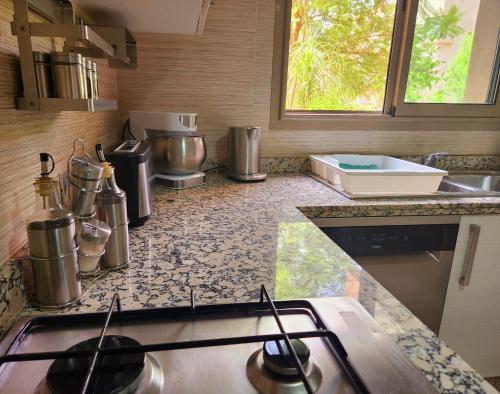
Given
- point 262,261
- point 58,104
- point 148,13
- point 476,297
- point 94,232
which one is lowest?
point 476,297

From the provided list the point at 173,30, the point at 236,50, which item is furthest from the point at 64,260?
the point at 236,50

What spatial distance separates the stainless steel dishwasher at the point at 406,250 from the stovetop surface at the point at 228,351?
69cm

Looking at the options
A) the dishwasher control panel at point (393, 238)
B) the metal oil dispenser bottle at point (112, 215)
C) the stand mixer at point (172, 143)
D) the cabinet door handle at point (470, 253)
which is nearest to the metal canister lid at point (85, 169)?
the metal oil dispenser bottle at point (112, 215)

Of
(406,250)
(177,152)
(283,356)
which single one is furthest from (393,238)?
(283,356)

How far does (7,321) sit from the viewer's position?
55 cm

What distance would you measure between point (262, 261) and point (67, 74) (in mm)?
569

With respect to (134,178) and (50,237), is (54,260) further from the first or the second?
(134,178)

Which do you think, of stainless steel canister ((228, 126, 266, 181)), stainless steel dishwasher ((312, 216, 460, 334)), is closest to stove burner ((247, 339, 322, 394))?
stainless steel dishwasher ((312, 216, 460, 334))

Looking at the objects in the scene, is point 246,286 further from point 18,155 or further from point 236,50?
point 236,50

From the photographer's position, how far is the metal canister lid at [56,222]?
55 centimetres

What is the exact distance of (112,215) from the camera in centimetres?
72

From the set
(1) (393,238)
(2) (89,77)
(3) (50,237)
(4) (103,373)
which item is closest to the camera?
(4) (103,373)

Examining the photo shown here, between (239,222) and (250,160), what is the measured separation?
0.58 meters

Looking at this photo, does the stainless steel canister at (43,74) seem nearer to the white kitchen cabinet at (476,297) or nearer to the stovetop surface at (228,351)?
the stovetop surface at (228,351)
